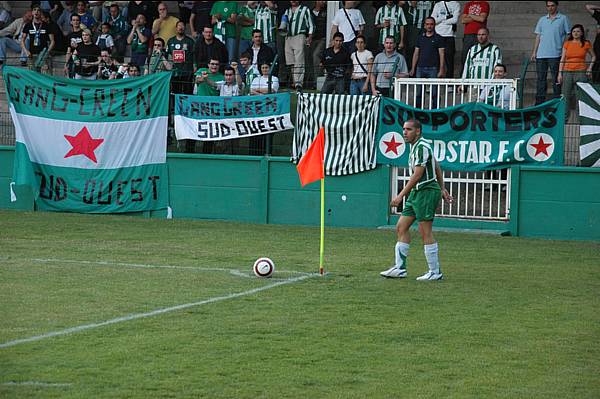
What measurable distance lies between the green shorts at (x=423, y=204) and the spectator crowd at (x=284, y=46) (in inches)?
248

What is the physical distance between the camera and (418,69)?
68.4 feet

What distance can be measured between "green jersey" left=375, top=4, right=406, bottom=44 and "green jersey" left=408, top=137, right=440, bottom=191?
31.5ft

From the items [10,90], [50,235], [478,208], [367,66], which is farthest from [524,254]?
[10,90]

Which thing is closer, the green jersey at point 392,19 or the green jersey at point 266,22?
the green jersey at point 392,19

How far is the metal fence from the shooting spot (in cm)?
1861

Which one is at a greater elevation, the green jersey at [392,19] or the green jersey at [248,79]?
the green jersey at [392,19]

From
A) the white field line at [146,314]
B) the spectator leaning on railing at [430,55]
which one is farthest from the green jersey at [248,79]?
the white field line at [146,314]

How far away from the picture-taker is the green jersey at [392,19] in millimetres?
22234

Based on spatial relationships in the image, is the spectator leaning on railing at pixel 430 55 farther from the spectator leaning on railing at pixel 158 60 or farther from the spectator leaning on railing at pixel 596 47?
the spectator leaning on railing at pixel 158 60

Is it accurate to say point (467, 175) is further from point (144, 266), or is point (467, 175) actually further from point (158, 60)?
point (144, 266)

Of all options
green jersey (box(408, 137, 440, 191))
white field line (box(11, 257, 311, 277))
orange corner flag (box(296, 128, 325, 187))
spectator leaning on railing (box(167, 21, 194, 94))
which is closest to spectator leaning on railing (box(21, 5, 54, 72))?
spectator leaning on railing (box(167, 21, 194, 94))

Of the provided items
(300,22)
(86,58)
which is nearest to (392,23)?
(300,22)

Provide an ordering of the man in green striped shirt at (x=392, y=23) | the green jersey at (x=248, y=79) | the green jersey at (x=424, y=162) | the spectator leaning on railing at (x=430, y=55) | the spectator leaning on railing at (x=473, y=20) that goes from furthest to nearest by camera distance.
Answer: the man in green striped shirt at (x=392, y=23)
the spectator leaning on railing at (x=473, y=20)
the spectator leaning on railing at (x=430, y=55)
the green jersey at (x=248, y=79)
the green jersey at (x=424, y=162)

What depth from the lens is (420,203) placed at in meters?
12.9
